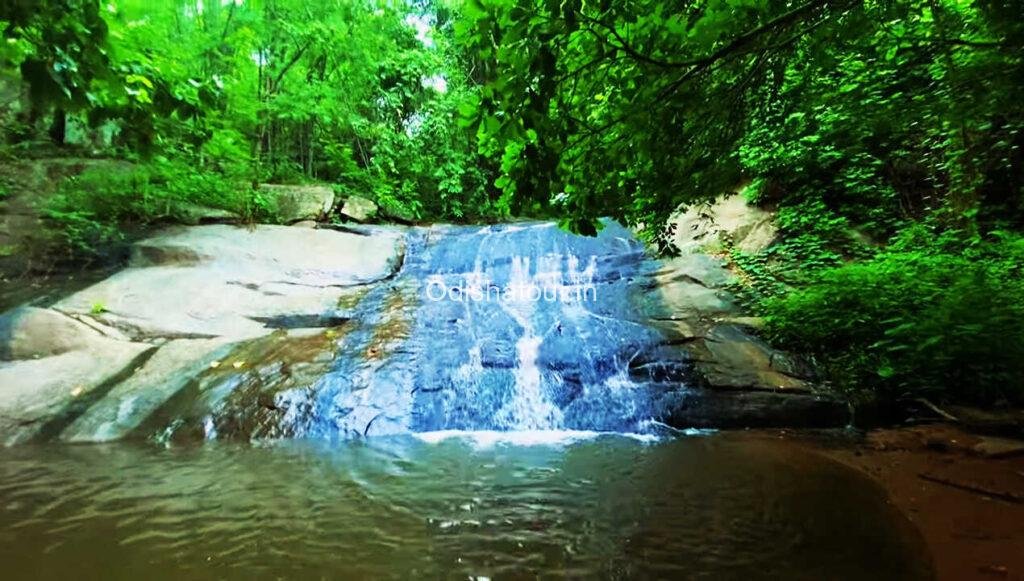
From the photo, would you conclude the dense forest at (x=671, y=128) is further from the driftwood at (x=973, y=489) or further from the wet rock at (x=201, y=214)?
the driftwood at (x=973, y=489)

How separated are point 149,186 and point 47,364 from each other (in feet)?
16.4

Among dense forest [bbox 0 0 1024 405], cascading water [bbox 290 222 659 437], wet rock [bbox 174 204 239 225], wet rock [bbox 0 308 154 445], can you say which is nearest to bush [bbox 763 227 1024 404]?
dense forest [bbox 0 0 1024 405]

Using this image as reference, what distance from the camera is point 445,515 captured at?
349cm

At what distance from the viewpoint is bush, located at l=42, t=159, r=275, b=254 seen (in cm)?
920

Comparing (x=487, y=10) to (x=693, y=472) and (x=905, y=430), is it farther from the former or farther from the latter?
(x=905, y=430)

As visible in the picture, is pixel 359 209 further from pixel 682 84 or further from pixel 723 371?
pixel 682 84

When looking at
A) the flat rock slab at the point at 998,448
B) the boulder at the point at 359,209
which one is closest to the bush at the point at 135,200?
the boulder at the point at 359,209

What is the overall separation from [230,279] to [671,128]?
320 inches

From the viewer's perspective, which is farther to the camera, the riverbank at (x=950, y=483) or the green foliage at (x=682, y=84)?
the riverbank at (x=950, y=483)

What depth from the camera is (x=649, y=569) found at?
2.77 m

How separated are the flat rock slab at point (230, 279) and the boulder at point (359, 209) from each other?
5.95 feet

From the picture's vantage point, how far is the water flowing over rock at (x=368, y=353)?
19.3 feet

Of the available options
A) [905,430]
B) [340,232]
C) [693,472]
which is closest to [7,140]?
[340,232]

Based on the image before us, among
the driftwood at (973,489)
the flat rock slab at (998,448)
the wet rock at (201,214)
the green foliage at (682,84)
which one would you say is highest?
the wet rock at (201,214)
